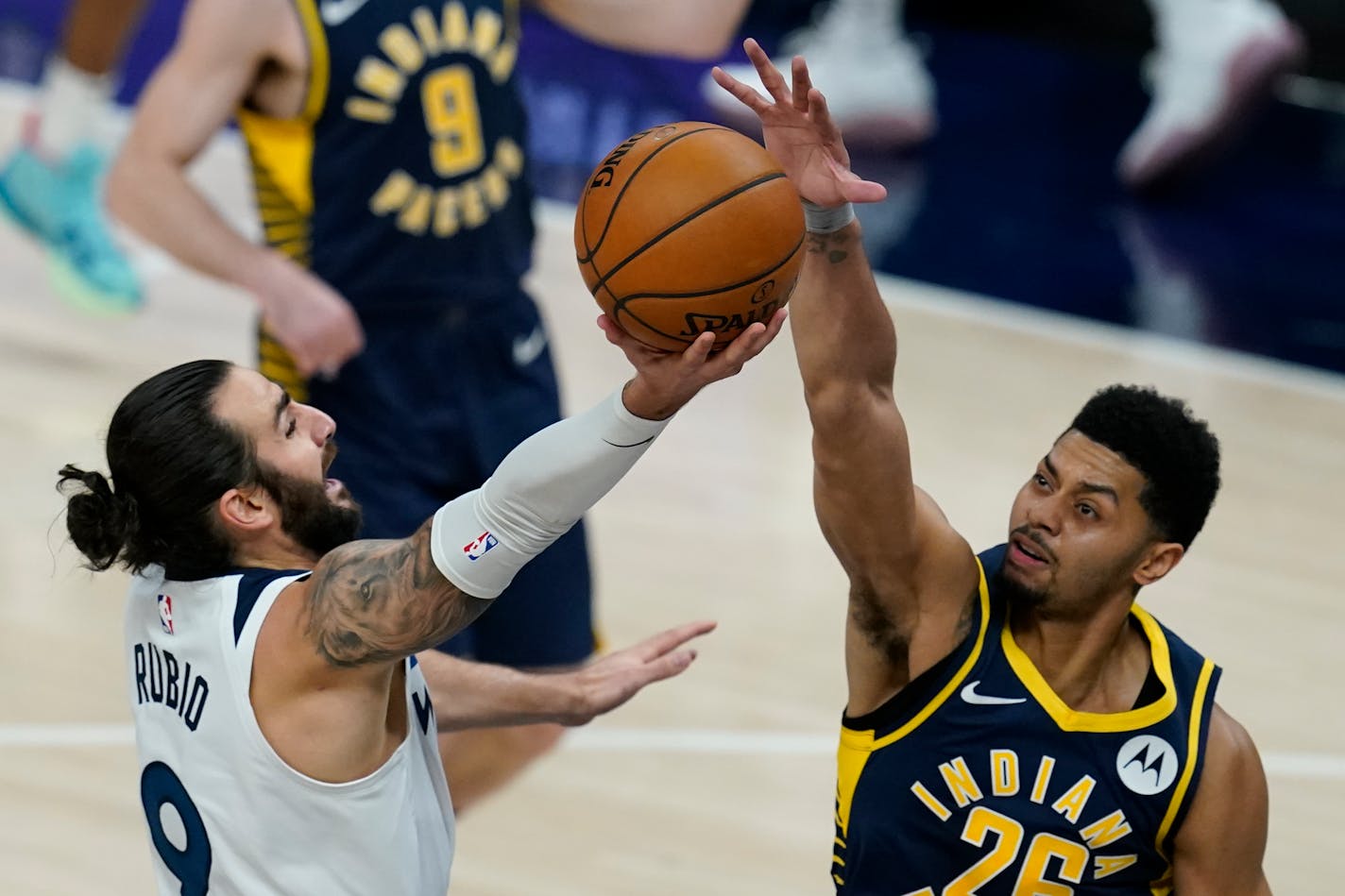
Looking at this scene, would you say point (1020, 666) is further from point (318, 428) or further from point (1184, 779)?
point (318, 428)

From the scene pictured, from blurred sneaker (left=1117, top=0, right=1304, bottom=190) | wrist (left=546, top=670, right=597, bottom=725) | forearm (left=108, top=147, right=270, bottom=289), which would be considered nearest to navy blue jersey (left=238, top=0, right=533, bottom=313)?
forearm (left=108, top=147, right=270, bottom=289)

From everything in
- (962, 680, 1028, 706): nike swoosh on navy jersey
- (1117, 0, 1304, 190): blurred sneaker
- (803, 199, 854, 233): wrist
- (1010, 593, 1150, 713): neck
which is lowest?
(1117, 0, 1304, 190): blurred sneaker

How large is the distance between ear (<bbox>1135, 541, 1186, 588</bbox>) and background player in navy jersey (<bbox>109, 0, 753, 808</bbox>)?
1.58m

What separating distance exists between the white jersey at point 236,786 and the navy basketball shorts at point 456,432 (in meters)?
1.36

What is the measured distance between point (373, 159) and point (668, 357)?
6.34 feet

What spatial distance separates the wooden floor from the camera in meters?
5.00

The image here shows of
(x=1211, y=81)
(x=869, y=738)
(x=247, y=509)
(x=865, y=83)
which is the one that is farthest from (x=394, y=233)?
(x=1211, y=81)

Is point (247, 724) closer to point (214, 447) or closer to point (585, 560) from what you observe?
point (214, 447)

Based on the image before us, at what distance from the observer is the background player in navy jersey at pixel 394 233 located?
4230mm

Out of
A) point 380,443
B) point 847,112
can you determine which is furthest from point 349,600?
point 847,112

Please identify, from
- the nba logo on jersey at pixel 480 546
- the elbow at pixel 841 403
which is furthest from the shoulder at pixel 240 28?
the nba logo on jersey at pixel 480 546

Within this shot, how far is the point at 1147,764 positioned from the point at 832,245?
3.24ft

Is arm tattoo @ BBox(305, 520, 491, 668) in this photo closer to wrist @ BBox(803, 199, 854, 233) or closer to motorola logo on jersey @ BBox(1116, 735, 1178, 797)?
wrist @ BBox(803, 199, 854, 233)

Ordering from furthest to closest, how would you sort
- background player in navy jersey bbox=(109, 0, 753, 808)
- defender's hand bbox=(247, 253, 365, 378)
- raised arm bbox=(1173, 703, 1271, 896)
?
background player in navy jersey bbox=(109, 0, 753, 808) → defender's hand bbox=(247, 253, 365, 378) → raised arm bbox=(1173, 703, 1271, 896)
